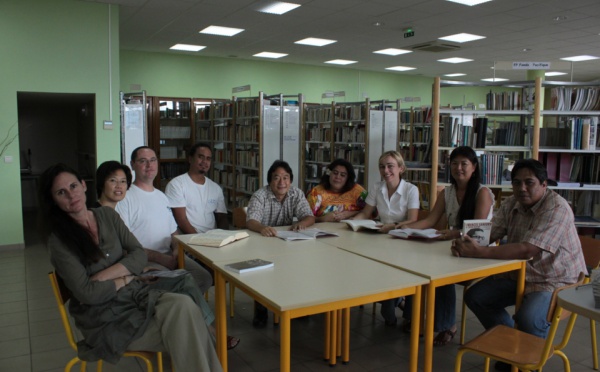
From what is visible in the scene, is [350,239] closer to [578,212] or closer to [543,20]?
[578,212]

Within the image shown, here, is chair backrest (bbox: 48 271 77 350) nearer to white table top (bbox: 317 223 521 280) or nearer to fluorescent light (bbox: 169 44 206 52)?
white table top (bbox: 317 223 521 280)

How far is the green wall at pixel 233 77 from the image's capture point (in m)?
11.0

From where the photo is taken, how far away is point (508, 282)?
116 inches

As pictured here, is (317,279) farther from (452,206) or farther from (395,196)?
(395,196)

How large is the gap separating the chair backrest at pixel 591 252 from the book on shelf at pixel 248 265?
80.1 inches

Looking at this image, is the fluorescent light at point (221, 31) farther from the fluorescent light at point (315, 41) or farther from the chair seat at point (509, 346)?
the chair seat at point (509, 346)

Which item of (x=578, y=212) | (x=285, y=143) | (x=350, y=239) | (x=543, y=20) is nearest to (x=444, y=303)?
(x=350, y=239)

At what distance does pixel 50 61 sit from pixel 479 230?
19.4 ft

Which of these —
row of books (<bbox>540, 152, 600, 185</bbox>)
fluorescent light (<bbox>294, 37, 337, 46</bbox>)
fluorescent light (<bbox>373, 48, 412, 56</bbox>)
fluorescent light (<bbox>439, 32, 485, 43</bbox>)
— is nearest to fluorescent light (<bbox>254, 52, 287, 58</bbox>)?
fluorescent light (<bbox>294, 37, 337, 46</bbox>)

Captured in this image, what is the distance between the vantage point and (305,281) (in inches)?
87.7

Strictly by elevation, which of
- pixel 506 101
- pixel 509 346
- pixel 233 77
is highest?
pixel 233 77

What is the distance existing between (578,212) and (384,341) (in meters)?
3.14

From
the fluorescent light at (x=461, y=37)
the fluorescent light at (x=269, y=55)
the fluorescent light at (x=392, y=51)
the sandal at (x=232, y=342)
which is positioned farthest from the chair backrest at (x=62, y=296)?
the fluorescent light at (x=392, y=51)

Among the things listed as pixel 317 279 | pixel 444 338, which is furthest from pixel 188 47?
pixel 317 279
